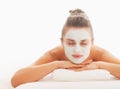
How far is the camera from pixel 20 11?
210cm

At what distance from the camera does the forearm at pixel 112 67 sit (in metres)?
1.27

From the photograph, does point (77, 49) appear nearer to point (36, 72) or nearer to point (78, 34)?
point (78, 34)

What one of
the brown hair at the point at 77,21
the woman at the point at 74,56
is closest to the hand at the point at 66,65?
the woman at the point at 74,56

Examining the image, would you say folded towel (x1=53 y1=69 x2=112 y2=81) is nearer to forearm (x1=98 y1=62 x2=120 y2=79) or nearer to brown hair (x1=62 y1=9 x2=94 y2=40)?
forearm (x1=98 y1=62 x2=120 y2=79)

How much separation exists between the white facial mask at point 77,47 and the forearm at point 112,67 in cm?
6

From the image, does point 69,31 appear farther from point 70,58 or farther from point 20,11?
point 20,11

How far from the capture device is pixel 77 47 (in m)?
1.26

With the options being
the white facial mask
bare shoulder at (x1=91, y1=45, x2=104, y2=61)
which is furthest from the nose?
bare shoulder at (x1=91, y1=45, x2=104, y2=61)

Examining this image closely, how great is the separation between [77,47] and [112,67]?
5.5 inches

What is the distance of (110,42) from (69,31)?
0.87 m

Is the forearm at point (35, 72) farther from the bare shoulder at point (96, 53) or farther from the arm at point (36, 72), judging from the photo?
the bare shoulder at point (96, 53)

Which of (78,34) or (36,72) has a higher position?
(78,34)

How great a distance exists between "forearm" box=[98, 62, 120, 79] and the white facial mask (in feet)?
0.21

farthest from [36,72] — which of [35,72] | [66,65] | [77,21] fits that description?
[77,21]
